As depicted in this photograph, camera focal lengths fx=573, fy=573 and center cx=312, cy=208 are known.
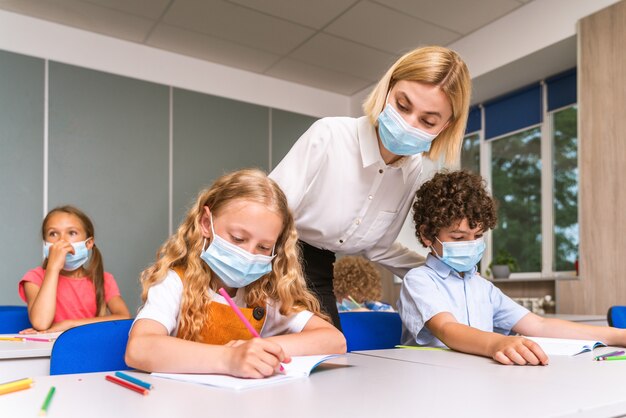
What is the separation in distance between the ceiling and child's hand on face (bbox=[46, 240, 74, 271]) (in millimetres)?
2176

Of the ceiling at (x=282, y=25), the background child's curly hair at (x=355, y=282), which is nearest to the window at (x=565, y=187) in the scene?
the ceiling at (x=282, y=25)

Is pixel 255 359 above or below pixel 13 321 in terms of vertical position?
above

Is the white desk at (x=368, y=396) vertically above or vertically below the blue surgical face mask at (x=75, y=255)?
below

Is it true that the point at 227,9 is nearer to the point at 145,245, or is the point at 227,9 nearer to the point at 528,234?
the point at 145,245

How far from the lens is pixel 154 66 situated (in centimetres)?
455

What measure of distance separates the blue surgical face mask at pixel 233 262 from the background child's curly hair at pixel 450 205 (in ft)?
1.81

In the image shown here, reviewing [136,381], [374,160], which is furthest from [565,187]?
[136,381]

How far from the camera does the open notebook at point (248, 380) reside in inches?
30.6

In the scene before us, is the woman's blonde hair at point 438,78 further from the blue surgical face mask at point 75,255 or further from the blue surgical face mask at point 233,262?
the blue surgical face mask at point 75,255

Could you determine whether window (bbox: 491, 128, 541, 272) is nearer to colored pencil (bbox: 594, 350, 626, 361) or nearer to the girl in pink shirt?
the girl in pink shirt

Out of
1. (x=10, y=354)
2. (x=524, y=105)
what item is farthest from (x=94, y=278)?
(x=524, y=105)

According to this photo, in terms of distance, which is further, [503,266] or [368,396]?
[503,266]

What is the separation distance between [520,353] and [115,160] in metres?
3.86

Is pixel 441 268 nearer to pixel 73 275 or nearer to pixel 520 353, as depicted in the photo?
pixel 520 353
